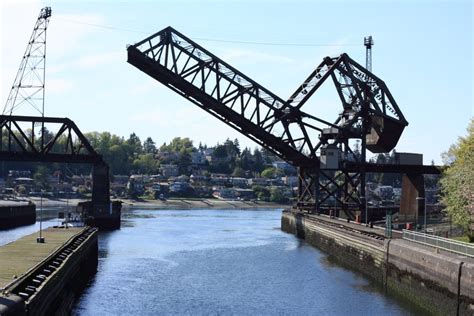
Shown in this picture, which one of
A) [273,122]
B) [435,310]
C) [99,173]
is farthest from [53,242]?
[99,173]

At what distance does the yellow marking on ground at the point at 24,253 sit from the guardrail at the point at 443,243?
18520 mm

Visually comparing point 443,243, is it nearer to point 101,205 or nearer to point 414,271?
point 414,271

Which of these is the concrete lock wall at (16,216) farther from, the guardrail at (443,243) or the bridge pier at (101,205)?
the guardrail at (443,243)

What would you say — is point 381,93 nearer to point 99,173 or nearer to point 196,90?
point 196,90

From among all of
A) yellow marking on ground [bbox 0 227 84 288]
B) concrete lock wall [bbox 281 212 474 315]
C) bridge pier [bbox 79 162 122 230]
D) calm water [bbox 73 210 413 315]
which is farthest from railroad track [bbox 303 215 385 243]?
bridge pier [bbox 79 162 122 230]

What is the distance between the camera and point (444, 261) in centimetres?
3023

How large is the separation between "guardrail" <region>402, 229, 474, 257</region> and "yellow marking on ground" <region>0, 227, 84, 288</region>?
18.5 m

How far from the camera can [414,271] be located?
34.1 metres

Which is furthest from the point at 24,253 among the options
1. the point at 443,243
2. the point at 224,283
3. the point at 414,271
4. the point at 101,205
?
the point at 101,205

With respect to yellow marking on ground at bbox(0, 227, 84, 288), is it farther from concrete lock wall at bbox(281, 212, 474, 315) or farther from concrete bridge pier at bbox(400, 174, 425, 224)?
concrete bridge pier at bbox(400, 174, 425, 224)

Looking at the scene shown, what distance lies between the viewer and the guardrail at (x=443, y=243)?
98.8 ft

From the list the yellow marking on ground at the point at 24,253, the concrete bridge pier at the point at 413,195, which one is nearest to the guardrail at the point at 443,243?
the yellow marking on ground at the point at 24,253

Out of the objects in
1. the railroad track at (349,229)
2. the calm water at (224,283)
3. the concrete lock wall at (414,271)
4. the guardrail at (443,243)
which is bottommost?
the calm water at (224,283)

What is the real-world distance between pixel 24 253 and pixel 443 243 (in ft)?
65.8
